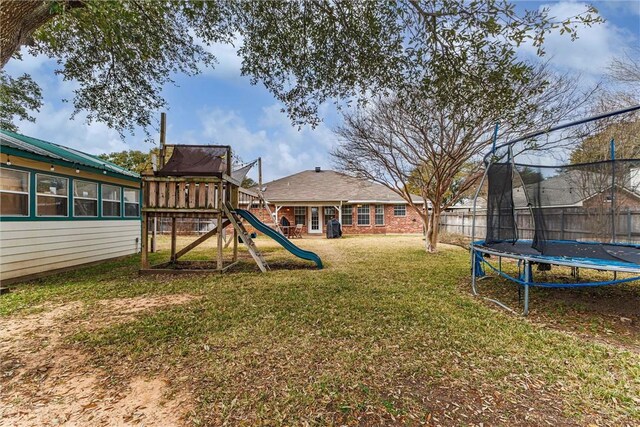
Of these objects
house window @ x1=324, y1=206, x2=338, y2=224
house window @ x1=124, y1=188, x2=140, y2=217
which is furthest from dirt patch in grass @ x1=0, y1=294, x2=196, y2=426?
house window @ x1=324, y1=206, x2=338, y2=224

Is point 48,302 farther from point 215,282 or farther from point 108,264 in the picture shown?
point 108,264

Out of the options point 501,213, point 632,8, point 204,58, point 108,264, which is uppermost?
point 632,8

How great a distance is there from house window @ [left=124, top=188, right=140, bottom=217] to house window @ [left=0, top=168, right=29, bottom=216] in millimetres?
3552

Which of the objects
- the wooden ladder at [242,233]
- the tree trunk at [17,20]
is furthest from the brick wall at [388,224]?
the tree trunk at [17,20]

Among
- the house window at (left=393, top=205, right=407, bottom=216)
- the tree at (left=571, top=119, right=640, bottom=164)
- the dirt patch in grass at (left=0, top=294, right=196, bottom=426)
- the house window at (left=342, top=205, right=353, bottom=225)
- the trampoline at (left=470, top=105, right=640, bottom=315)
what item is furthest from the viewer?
the house window at (left=342, top=205, right=353, bottom=225)

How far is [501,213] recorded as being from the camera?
5.46 metres

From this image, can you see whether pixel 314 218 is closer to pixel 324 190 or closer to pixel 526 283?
pixel 324 190

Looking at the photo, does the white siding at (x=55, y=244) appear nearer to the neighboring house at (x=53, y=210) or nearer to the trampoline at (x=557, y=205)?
the neighboring house at (x=53, y=210)

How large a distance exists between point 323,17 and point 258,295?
4.50m

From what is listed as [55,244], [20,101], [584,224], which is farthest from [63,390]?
[20,101]

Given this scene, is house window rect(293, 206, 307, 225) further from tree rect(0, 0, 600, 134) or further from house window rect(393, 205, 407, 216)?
tree rect(0, 0, 600, 134)

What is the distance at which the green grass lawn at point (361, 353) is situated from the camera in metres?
2.15

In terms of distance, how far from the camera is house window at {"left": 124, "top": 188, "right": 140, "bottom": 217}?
32.7 ft

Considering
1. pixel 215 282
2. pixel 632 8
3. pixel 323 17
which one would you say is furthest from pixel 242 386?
pixel 632 8
